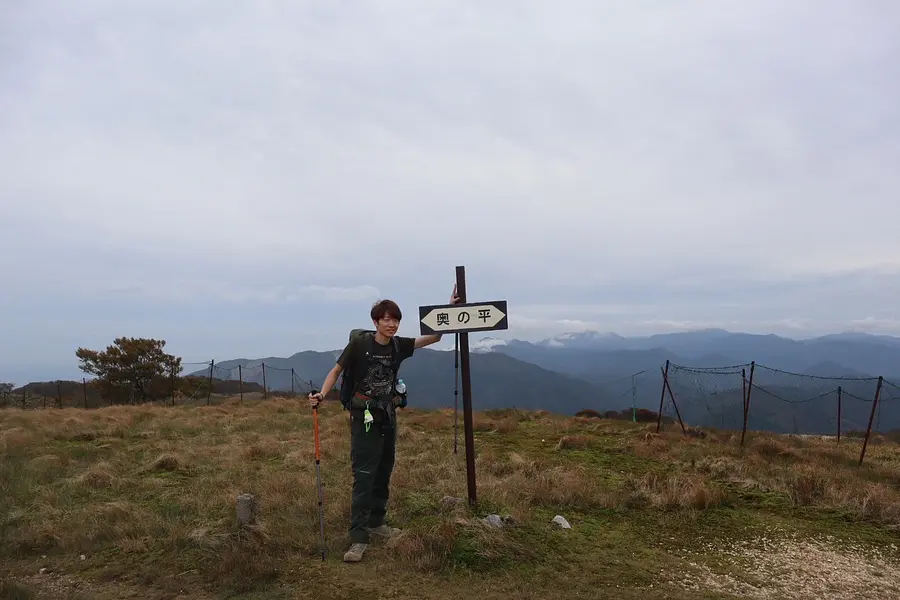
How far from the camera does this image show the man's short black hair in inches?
194

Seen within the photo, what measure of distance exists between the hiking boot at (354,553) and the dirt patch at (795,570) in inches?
112

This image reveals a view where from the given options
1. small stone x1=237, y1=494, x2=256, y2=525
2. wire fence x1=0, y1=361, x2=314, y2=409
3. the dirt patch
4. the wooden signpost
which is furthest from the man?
wire fence x1=0, y1=361, x2=314, y2=409

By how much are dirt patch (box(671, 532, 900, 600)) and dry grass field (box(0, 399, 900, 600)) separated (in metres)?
0.02

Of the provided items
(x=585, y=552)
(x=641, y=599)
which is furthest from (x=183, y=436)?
(x=641, y=599)

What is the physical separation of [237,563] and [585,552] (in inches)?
131

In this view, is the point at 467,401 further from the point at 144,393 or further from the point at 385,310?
the point at 144,393

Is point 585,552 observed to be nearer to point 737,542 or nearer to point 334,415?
point 737,542

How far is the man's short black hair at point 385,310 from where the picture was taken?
16.2 ft

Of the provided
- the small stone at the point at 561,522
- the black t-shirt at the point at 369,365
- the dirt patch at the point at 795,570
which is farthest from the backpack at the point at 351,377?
the dirt patch at the point at 795,570

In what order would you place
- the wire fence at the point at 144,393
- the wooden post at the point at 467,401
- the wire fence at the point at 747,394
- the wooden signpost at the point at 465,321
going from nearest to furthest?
the wooden signpost at the point at 465,321 → the wooden post at the point at 467,401 → the wire fence at the point at 747,394 → the wire fence at the point at 144,393

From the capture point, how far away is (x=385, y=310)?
4.93 metres

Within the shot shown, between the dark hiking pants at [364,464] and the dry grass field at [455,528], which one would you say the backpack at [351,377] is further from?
the dry grass field at [455,528]

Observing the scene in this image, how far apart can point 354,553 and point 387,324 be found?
2151 mm

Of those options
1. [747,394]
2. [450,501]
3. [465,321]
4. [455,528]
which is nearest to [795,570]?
[455,528]
